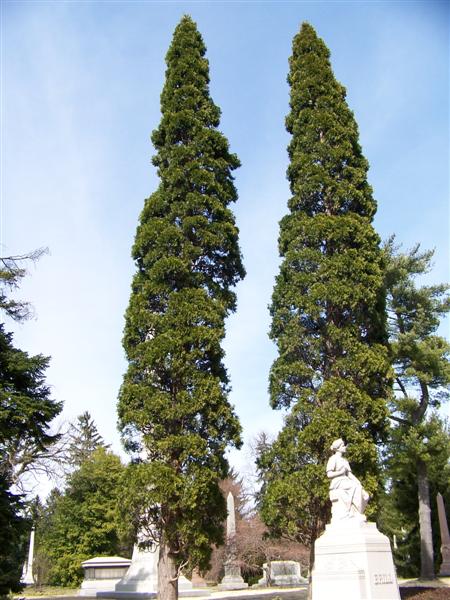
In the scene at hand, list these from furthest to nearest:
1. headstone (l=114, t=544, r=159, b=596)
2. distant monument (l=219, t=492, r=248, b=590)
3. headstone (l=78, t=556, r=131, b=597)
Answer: distant monument (l=219, t=492, r=248, b=590) < headstone (l=78, t=556, r=131, b=597) < headstone (l=114, t=544, r=159, b=596)

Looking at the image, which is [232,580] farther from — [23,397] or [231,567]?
[23,397]

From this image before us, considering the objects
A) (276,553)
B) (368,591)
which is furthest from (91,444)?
(368,591)

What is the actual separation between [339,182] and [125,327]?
6903 mm

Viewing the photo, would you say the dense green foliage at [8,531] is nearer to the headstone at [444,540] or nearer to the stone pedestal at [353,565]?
the stone pedestal at [353,565]

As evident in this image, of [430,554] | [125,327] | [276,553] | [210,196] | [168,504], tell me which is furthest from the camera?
[276,553]

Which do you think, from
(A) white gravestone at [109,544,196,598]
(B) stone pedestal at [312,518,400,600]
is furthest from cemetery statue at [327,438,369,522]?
(A) white gravestone at [109,544,196,598]

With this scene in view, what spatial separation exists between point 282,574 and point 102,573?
11542 millimetres

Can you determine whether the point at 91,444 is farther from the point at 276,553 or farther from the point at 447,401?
the point at 447,401

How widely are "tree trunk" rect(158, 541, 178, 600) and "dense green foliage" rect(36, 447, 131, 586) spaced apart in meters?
17.3

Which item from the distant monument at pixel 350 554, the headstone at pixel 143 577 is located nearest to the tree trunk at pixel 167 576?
the distant monument at pixel 350 554

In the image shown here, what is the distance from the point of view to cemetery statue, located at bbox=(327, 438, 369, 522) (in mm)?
10062

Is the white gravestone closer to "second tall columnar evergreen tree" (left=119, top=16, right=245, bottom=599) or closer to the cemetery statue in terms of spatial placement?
"second tall columnar evergreen tree" (left=119, top=16, right=245, bottom=599)

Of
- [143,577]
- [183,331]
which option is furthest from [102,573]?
[183,331]

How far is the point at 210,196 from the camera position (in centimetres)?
1376
